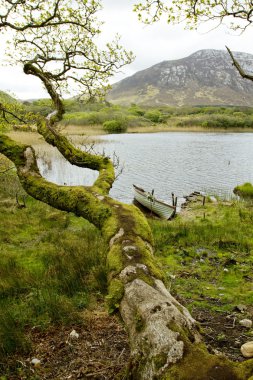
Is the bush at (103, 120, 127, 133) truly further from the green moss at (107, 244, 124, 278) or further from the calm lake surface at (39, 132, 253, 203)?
the green moss at (107, 244, 124, 278)

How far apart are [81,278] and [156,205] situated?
1128 cm

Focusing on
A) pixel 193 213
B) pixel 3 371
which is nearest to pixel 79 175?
pixel 193 213

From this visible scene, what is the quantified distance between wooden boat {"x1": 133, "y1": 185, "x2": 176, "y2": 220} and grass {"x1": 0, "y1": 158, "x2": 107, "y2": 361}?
4.97 m

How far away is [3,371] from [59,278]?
291 cm

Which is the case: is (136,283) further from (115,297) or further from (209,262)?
(209,262)

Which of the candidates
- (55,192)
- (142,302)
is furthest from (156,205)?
(142,302)

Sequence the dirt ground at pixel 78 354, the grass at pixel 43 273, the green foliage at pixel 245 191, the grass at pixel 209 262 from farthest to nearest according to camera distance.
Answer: the green foliage at pixel 245 191, the grass at pixel 209 262, the grass at pixel 43 273, the dirt ground at pixel 78 354

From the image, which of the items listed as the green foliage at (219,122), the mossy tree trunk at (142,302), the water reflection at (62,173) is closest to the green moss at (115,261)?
the mossy tree trunk at (142,302)

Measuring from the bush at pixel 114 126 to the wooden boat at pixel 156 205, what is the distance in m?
48.4

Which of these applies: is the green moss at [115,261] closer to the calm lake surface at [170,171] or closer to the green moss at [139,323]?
the green moss at [139,323]

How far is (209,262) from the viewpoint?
7.91 metres

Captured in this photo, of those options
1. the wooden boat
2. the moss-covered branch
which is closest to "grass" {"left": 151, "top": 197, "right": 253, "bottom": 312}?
the moss-covered branch

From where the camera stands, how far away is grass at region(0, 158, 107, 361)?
4641 millimetres

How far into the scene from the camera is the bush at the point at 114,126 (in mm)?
66375
